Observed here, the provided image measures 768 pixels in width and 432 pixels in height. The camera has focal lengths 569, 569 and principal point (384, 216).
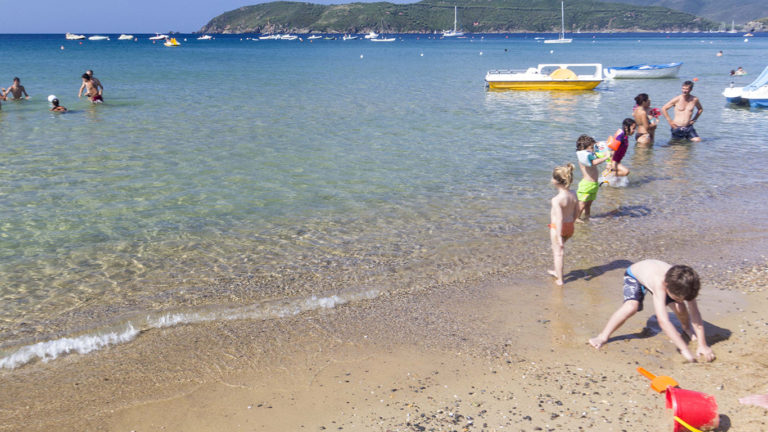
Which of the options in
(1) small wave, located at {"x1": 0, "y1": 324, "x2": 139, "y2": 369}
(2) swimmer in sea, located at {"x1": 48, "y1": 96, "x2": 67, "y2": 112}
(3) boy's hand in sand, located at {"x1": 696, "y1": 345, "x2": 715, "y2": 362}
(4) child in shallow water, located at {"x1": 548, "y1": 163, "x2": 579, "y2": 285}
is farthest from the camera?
(2) swimmer in sea, located at {"x1": 48, "y1": 96, "x2": 67, "y2": 112}

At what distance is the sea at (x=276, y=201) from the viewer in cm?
657

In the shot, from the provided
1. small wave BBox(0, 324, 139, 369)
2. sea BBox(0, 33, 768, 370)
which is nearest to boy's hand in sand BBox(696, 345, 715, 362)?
sea BBox(0, 33, 768, 370)

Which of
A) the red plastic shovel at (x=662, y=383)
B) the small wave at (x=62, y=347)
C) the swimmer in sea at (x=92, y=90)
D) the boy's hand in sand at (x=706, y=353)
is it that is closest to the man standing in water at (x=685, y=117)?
the boy's hand in sand at (x=706, y=353)

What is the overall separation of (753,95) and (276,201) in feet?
66.5

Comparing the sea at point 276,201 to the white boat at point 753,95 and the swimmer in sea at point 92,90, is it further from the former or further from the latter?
the swimmer in sea at point 92,90

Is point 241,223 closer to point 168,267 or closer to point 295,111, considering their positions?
point 168,267

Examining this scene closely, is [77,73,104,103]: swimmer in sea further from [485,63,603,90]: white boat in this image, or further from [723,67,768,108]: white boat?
[723,67,768,108]: white boat

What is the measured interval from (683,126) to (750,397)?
13.4m

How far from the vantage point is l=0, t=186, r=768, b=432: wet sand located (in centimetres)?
432

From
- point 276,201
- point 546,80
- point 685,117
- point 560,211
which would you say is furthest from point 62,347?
point 546,80

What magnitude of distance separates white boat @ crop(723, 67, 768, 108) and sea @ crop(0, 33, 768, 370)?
955 millimetres

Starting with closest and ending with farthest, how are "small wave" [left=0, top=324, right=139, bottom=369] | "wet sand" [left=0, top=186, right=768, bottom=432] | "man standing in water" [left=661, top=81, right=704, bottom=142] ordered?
"wet sand" [left=0, top=186, right=768, bottom=432] < "small wave" [left=0, top=324, right=139, bottom=369] < "man standing in water" [left=661, top=81, right=704, bottom=142]

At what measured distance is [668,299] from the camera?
514 cm

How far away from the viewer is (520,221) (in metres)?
9.17
